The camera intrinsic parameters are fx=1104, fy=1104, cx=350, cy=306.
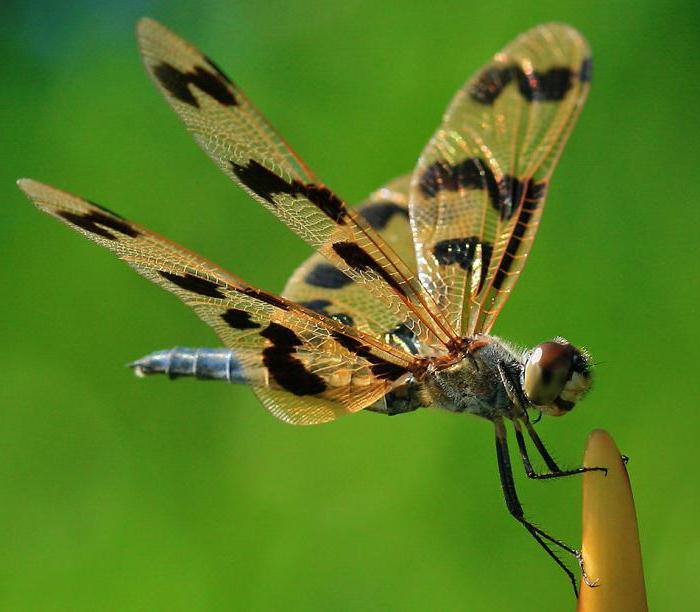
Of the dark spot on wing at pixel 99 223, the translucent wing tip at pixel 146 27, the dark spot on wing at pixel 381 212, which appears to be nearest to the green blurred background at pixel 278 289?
the dark spot on wing at pixel 381 212

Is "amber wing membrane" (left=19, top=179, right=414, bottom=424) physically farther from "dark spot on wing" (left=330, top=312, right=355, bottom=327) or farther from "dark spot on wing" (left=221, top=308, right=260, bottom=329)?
"dark spot on wing" (left=330, top=312, right=355, bottom=327)

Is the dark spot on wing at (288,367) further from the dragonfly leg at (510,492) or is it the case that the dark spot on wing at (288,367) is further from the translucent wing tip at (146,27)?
the translucent wing tip at (146,27)

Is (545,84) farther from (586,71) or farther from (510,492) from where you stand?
(510,492)

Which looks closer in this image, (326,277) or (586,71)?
(586,71)

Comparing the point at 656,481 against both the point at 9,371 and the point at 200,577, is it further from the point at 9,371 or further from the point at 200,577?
the point at 9,371

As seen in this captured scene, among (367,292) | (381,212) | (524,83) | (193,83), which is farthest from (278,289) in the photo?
(193,83)
